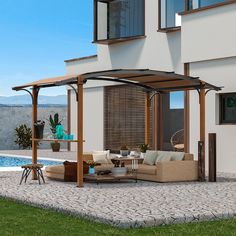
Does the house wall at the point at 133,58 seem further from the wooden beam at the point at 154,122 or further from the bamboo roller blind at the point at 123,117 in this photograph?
the wooden beam at the point at 154,122

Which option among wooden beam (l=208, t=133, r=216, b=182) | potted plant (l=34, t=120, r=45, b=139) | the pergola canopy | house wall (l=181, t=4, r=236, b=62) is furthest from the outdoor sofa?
house wall (l=181, t=4, r=236, b=62)

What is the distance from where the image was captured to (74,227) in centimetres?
948

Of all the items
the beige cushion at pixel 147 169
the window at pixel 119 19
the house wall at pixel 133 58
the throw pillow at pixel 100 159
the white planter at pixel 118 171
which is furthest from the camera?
the window at pixel 119 19

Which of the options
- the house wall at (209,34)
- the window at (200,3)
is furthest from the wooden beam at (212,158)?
the window at (200,3)

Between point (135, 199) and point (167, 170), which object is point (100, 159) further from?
point (135, 199)

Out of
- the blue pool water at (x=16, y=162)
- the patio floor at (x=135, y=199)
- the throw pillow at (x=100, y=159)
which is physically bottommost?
the patio floor at (x=135, y=199)

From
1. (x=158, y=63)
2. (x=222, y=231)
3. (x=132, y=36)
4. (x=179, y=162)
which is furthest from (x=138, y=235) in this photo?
(x=132, y=36)

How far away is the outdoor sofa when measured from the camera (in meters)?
15.8

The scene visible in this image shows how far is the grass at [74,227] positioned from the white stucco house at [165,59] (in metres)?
8.99

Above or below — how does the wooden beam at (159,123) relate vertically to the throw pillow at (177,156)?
above

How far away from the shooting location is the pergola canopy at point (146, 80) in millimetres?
14852

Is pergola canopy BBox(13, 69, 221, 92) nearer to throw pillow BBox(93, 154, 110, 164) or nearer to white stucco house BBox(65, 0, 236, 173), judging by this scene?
white stucco house BBox(65, 0, 236, 173)

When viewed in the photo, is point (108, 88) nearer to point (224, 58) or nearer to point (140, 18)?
point (140, 18)

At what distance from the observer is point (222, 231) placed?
9203 mm
